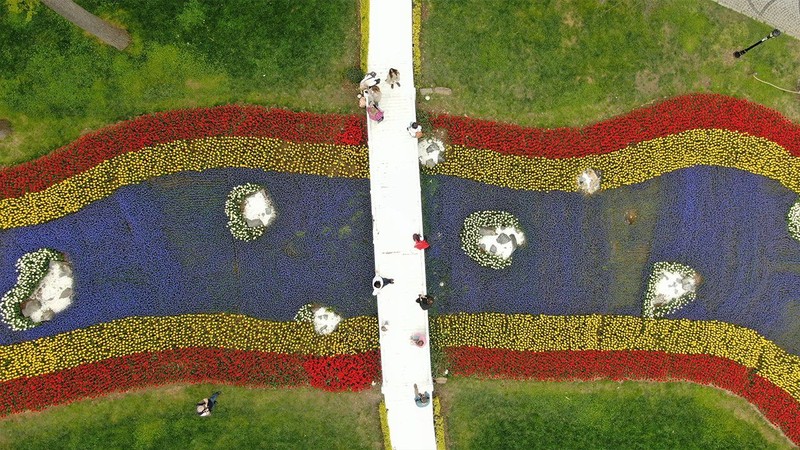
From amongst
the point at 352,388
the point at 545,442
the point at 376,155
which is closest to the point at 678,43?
the point at 376,155

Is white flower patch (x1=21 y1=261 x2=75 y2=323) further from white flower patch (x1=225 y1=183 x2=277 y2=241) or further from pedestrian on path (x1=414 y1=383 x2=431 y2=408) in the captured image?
pedestrian on path (x1=414 y1=383 x2=431 y2=408)

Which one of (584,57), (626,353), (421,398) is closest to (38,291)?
(421,398)

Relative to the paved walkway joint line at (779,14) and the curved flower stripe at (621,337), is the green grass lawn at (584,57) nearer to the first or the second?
the paved walkway joint line at (779,14)

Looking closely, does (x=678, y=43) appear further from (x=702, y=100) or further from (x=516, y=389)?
(x=516, y=389)

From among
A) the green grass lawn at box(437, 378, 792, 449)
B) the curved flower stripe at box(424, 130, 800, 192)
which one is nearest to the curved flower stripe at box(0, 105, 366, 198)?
the curved flower stripe at box(424, 130, 800, 192)

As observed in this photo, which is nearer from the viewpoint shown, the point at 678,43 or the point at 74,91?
the point at 74,91

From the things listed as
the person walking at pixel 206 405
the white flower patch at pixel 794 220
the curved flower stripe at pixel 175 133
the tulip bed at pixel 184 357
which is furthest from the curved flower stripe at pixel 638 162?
the person walking at pixel 206 405
